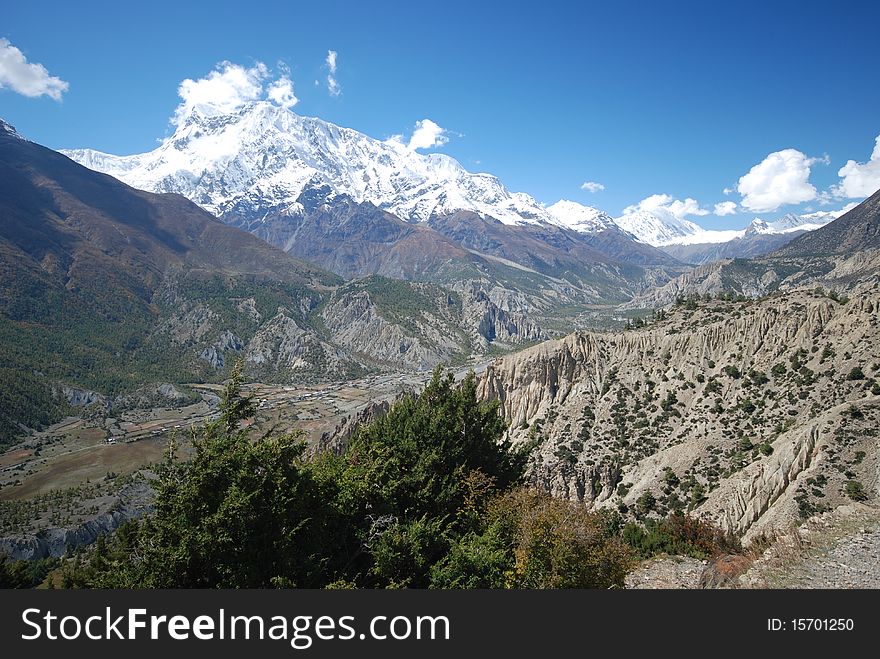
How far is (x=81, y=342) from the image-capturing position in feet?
652

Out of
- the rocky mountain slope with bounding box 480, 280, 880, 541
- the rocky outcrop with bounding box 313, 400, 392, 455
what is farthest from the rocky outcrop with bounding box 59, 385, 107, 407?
the rocky mountain slope with bounding box 480, 280, 880, 541

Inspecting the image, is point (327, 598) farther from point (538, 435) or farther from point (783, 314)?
point (783, 314)

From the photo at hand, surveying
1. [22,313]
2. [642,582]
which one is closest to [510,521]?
[642,582]

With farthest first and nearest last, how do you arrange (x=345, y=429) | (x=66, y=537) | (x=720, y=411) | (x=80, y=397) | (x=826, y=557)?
1. (x=80, y=397)
2. (x=345, y=429)
3. (x=66, y=537)
4. (x=720, y=411)
5. (x=826, y=557)

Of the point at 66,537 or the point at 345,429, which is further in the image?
the point at 345,429

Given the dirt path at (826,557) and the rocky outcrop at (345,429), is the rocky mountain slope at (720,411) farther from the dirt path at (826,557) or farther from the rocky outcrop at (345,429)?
the rocky outcrop at (345,429)

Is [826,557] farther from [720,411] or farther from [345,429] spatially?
[345,429]

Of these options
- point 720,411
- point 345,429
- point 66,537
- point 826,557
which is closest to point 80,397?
point 66,537

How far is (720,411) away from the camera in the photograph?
51.4 metres

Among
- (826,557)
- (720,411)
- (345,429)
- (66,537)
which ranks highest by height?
(720,411)

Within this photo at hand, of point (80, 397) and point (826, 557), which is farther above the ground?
point (826, 557)

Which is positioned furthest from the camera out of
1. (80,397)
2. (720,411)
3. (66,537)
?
(80,397)

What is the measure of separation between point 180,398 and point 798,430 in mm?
182138

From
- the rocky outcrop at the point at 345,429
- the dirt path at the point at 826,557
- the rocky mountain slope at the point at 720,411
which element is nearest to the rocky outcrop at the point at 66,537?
the rocky outcrop at the point at 345,429
